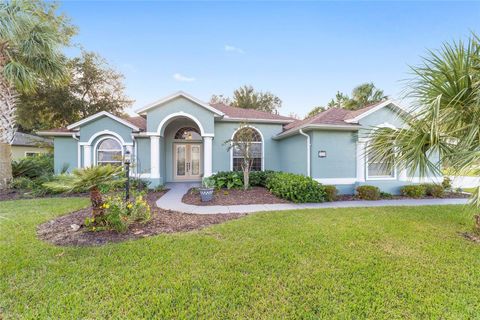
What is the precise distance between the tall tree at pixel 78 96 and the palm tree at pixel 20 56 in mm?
9314

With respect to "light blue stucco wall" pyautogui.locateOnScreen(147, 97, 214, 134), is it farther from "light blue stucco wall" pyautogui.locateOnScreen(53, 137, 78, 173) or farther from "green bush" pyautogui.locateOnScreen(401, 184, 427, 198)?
"green bush" pyautogui.locateOnScreen(401, 184, 427, 198)

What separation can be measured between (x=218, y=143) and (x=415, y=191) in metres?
10.6

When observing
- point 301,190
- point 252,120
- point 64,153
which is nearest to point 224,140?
point 252,120

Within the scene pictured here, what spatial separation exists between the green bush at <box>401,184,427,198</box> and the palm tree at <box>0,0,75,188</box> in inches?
711

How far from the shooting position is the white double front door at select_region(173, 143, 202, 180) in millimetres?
14375

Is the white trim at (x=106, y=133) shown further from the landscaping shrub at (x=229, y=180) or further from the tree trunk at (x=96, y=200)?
the tree trunk at (x=96, y=200)

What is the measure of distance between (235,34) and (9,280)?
1360cm

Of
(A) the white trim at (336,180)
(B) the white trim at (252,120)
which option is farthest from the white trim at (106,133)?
(A) the white trim at (336,180)

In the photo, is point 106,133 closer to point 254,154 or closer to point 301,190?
point 254,154

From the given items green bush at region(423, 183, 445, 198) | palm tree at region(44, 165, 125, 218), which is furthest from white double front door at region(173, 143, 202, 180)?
green bush at region(423, 183, 445, 198)

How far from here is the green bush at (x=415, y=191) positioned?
9641mm

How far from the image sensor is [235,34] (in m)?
12.3

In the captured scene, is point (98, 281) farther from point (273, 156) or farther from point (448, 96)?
point (273, 156)

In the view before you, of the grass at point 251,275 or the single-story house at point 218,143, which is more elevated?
the single-story house at point 218,143
